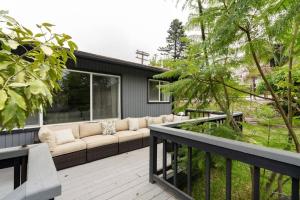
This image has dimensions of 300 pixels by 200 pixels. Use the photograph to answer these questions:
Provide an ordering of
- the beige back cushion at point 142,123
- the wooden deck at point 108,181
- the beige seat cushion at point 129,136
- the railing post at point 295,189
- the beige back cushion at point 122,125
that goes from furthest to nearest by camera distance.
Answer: the beige back cushion at point 142,123 → the beige back cushion at point 122,125 → the beige seat cushion at point 129,136 → the wooden deck at point 108,181 → the railing post at point 295,189

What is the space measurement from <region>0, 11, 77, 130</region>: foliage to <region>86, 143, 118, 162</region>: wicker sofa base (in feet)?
11.3

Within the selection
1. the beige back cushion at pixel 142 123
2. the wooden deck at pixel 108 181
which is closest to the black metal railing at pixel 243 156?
the wooden deck at pixel 108 181

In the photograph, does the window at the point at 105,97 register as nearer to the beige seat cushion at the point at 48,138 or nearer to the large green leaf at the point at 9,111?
the beige seat cushion at the point at 48,138

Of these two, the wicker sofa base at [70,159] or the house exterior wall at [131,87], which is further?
the house exterior wall at [131,87]

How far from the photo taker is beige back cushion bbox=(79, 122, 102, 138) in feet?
15.5

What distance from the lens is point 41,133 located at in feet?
12.0

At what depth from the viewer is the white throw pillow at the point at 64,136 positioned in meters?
4.00

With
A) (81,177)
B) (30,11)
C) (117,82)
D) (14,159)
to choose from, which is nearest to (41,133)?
(81,177)

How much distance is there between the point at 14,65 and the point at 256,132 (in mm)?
2859

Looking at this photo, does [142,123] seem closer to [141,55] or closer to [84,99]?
[84,99]

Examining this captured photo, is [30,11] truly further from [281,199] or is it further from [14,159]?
[281,199]

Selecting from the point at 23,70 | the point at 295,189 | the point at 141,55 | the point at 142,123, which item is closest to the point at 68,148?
the point at 142,123

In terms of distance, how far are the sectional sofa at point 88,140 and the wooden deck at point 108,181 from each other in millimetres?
213

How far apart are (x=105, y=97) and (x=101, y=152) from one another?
2.32 m
